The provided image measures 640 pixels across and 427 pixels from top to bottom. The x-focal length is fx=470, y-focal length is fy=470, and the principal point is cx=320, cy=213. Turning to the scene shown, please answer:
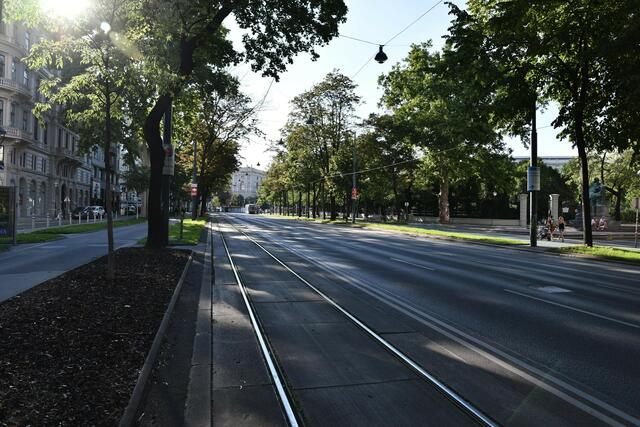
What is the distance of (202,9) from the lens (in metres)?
12.2

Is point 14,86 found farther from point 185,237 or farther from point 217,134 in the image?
point 185,237

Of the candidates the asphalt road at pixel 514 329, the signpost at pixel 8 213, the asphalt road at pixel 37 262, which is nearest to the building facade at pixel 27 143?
the signpost at pixel 8 213

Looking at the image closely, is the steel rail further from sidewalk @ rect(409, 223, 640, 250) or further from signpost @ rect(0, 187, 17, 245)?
sidewalk @ rect(409, 223, 640, 250)

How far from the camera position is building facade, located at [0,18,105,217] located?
135 feet

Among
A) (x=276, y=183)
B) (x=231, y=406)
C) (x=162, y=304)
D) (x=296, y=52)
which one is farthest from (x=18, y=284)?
(x=276, y=183)

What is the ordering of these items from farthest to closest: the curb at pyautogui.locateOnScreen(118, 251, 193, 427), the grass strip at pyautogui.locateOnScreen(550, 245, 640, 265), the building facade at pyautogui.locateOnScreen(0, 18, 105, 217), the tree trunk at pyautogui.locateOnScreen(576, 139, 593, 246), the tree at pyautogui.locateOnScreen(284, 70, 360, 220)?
the tree at pyautogui.locateOnScreen(284, 70, 360, 220) → the building facade at pyautogui.locateOnScreen(0, 18, 105, 217) → the tree trunk at pyautogui.locateOnScreen(576, 139, 593, 246) → the grass strip at pyautogui.locateOnScreen(550, 245, 640, 265) → the curb at pyautogui.locateOnScreen(118, 251, 193, 427)

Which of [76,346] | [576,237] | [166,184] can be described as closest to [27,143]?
[166,184]

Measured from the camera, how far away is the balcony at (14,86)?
134ft

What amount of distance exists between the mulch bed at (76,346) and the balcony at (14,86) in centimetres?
4033

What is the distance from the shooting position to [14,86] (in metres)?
41.8

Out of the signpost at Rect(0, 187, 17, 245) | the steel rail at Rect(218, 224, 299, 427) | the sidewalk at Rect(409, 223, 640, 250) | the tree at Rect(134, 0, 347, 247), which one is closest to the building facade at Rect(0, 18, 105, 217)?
the signpost at Rect(0, 187, 17, 245)

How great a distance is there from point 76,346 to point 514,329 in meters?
5.68

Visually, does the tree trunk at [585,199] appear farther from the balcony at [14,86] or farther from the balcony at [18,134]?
the balcony at [14,86]

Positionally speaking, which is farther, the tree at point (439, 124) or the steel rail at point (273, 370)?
the tree at point (439, 124)
